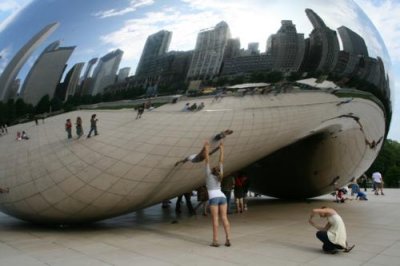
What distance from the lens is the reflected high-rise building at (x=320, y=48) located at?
6766mm

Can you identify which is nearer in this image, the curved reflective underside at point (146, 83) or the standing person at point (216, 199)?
the standing person at point (216, 199)

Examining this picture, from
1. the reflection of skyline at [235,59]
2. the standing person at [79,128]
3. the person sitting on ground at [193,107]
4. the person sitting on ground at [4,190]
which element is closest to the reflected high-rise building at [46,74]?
the reflection of skyline at [235,59]

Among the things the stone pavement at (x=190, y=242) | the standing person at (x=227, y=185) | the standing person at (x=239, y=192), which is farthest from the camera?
the standing person at (x=239, y=192)

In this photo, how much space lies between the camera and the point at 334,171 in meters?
10.1

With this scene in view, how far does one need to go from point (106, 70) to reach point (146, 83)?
2.00ft

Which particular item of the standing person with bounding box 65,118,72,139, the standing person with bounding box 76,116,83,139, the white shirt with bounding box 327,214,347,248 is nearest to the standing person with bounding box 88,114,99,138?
the standing person with bounding box 76,116,83,139

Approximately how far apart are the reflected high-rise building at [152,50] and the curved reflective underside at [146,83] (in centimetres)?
1

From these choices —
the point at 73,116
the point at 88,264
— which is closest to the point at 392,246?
the point at 88,264

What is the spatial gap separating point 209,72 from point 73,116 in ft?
6.64

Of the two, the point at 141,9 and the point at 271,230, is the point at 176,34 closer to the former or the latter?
the point at 141,9

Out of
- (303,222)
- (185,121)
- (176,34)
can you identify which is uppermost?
(176,34)

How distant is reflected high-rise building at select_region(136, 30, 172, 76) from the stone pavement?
2.51 meters

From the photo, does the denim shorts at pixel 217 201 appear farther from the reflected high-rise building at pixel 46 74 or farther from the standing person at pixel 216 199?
the reflected high-rise building at pixel 46 74

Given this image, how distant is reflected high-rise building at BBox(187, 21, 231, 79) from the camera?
611 centimetres
